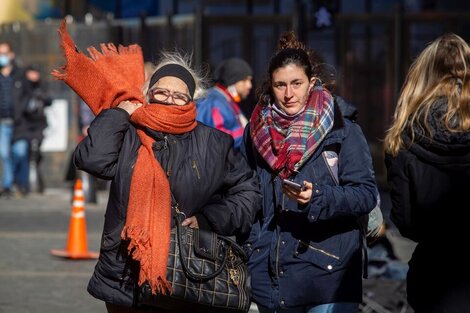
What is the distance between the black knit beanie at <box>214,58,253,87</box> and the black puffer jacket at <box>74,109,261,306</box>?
470cm

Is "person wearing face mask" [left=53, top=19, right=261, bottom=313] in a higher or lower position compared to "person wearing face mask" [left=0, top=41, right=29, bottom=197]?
higher

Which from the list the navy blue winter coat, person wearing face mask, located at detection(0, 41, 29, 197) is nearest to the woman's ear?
the navy blue winter coat

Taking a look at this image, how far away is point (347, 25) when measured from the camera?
1898 centimetres

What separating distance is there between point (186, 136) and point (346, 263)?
89 centimetres

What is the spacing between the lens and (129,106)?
5531mm

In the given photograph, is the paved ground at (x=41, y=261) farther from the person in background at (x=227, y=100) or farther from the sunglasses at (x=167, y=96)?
the sunglasses at (x=167, y=96)

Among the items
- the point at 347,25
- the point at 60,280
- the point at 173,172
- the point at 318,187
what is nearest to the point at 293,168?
the point at 318,187

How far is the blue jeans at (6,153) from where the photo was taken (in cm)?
1814

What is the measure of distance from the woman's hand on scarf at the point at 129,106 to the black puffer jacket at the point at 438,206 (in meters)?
1.23

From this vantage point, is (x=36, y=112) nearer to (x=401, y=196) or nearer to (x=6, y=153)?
(x=6, y=153)

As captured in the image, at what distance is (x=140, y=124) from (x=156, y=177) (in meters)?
0.28

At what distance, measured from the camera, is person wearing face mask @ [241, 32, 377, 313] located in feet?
17.9

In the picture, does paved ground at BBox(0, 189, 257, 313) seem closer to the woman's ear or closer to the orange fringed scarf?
the orange fringed scarf

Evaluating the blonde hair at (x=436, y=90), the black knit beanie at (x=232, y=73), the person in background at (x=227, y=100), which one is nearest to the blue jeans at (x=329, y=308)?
the blonde hair at (x=436, y=90)
